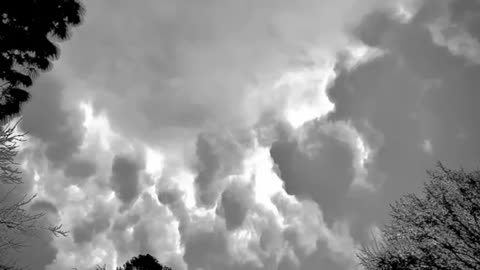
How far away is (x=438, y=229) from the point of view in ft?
49.8

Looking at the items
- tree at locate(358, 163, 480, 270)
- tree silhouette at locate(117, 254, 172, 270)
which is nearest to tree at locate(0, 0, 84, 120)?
tree at locate(358, 163, 480, 270)

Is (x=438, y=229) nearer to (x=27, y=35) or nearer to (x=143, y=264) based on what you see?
(x=27, y=35)

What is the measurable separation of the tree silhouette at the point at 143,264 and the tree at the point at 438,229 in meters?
20.9

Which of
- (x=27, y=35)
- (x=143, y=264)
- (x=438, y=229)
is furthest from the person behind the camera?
(x=143, y=264)

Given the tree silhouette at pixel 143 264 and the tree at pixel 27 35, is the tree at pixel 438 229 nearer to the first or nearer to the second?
the tree at pixel 27 35

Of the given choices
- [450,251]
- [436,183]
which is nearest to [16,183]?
[450,251]

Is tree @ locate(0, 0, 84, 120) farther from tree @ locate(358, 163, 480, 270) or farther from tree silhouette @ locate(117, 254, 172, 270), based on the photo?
tree silhouette @ locate(117, 254, 172, 270)

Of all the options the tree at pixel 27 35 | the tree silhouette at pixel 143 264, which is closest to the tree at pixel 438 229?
the tree at pixel 27 35

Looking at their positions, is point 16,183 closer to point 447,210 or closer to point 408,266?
point 408,266

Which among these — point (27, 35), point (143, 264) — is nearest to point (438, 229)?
point (27, 35)

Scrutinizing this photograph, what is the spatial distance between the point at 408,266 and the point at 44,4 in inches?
686

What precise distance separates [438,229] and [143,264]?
2488 centimetres

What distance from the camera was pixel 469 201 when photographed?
15.5 metres

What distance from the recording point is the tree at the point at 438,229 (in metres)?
13.9
